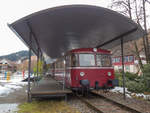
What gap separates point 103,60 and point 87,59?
3.36 feet

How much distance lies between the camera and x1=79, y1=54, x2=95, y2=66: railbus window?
27.7ft

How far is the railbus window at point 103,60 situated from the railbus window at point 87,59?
320 mm

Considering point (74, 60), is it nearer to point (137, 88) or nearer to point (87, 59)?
point (87, 59)

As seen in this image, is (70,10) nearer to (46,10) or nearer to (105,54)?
(46,10)

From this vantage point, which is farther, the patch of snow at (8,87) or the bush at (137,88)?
Result: the patch of snow at (8,87)

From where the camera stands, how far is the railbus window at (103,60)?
8781 mm

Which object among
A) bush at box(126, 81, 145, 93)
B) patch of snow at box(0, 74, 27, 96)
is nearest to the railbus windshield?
bush at box(126, 81, 145, 93)

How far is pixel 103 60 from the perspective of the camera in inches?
352

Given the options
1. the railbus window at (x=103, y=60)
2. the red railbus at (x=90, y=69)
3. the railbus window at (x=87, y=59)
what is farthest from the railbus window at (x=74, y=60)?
the railbus window at (x=103, y=60)

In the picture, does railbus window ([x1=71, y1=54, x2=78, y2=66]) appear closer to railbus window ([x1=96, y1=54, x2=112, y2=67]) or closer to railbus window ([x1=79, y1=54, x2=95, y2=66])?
railbus window ([x1=79, y1=54, x2=95, y2=66])

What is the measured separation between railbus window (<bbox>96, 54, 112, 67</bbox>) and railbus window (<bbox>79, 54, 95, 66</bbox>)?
12.6 inches

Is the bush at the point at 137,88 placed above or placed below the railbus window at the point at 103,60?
below

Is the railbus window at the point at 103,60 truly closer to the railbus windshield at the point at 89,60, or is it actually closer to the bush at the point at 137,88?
the railbus windshield at the point at 89,60

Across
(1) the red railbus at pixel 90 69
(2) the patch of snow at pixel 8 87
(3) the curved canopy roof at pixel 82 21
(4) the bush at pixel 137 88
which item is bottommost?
(2) the patch of snow at pixel 8 87
